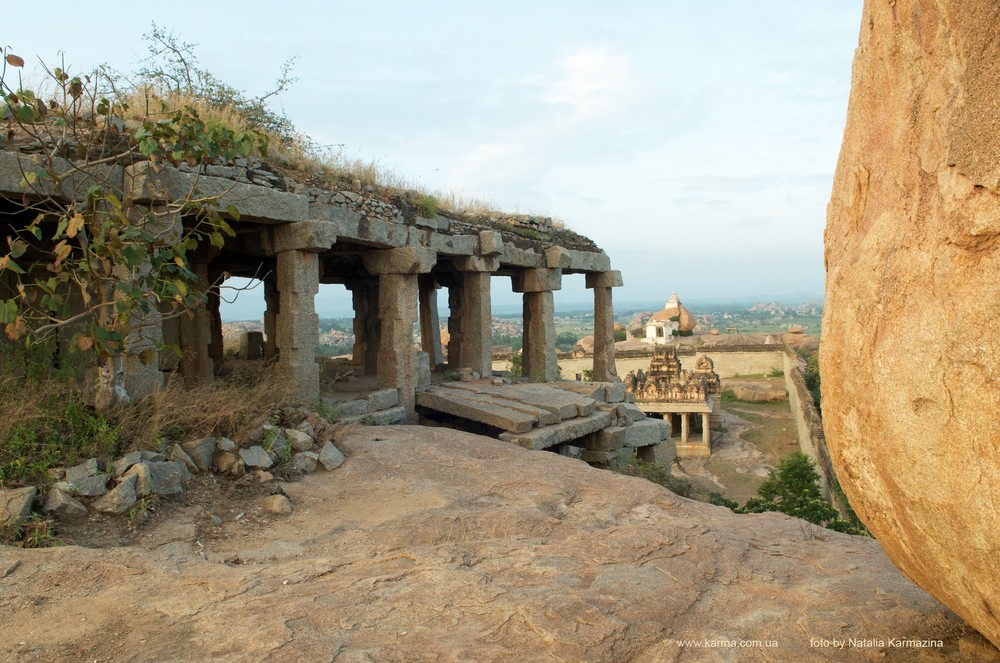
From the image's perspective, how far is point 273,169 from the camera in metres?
8.55

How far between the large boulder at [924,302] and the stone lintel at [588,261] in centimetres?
1144

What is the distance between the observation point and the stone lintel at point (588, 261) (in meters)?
14.3

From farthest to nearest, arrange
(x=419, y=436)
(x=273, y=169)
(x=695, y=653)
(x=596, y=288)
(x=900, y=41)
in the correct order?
1. (x=596, y=288)
2. (x=273, y=169)
3. (x=419, y=436)
4. (x=695, y=653)
5. (x=900, y=41)

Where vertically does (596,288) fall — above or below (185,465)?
above

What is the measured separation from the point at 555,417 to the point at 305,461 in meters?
4.17

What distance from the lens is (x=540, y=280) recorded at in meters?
13.9

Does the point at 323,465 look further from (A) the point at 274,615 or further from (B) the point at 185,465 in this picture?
(A) the point at 274,615

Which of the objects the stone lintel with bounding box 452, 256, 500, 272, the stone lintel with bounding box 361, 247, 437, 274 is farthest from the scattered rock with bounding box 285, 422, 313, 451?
the stone lintel with bounding box 452, 256, 500, 272

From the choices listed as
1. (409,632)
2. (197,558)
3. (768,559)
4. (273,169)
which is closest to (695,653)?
(409,632)

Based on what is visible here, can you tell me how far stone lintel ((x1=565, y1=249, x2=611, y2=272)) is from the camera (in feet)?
47.1

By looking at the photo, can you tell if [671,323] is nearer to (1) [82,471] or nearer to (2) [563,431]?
(2) [563,431]

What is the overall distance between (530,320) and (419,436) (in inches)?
264

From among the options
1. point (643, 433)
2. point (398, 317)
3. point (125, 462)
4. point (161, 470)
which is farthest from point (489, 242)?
point (125, 462)

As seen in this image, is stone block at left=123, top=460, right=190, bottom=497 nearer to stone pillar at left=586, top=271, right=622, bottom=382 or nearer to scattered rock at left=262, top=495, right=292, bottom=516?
scattered rock at left=262, top=495, right=292, bottom=516
